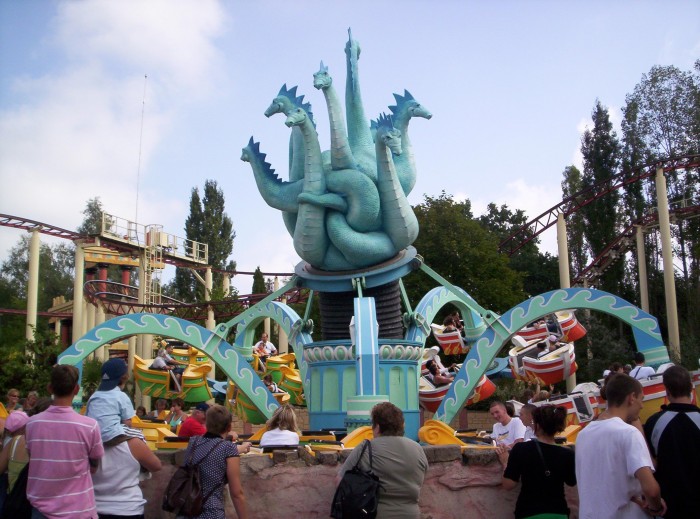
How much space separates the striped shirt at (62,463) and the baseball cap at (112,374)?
0.35 metres

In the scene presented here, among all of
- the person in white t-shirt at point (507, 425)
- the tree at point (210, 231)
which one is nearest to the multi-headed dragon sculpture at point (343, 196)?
the person in white t-shirt at point (507, 425)

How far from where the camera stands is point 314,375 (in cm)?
1230

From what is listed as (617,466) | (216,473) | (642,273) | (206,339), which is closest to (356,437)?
(216,473)

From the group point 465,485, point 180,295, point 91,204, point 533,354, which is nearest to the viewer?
point 465,485

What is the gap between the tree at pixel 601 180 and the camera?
1414 inches

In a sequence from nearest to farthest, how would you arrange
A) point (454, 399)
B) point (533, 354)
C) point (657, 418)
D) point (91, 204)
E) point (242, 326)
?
point (657, 418), point (454, 399), point (242, 326), point (533, 354), point (91, 204)

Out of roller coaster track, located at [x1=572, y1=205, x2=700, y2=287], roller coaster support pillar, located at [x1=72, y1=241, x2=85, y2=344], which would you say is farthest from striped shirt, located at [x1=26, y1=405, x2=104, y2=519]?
roller coaster track, located at [x1=572, y1=205, x2=700, y2=287]

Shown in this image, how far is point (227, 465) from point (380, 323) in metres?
8.05

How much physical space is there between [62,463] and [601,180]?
35578 mm

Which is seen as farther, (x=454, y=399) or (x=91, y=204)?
(x=91, y=204)

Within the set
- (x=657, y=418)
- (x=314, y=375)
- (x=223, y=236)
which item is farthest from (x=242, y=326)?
(x=223, y=236)

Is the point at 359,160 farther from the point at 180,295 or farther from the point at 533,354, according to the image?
the point at 180,295

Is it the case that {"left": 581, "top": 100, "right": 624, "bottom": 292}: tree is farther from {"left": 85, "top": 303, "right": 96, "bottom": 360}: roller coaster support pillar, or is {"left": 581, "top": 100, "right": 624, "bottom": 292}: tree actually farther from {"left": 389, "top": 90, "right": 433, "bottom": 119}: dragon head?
{"left": 389, "top": 90, "right": 433, "bottom": 119}: dragon head

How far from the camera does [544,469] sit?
465 cm
